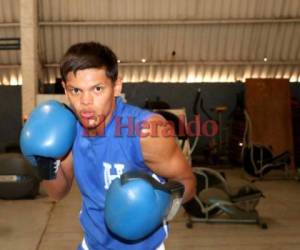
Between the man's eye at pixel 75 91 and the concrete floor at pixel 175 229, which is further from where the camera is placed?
the concrete floor at pixel 175 229

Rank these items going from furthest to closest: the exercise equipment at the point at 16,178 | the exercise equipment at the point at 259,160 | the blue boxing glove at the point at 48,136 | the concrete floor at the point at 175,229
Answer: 1. the exercise equipment at the point at 259,160
2. the exercise equipment at the point at 16,178
3. the concrete floor at the point at 175,229
4. the blue boxing glove at the point at 48,136

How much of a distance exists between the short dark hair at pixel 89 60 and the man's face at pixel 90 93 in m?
0.02

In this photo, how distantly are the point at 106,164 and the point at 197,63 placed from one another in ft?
21.8

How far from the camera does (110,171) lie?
1.75 metres

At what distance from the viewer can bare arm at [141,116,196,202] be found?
169cm

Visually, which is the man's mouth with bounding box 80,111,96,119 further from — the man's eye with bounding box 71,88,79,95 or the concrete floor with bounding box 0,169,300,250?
the concrete floor with bounding box 0,169,300,250

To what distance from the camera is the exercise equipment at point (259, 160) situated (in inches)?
252

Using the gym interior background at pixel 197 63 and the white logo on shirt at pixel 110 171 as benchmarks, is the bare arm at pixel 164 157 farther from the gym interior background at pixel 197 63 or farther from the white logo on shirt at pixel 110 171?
the gym interior background at pixel 197 63

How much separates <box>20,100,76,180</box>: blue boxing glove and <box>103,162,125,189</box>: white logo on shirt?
211mm

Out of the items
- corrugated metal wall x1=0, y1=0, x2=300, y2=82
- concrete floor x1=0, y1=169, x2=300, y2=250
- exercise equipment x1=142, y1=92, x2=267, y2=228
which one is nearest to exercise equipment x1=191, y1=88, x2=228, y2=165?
corrugated metal wall x1=0, y1=0, x2=300, y2=82

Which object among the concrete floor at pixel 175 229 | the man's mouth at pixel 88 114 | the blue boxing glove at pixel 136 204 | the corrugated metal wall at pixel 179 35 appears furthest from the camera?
the corrugated metal wall at pixel 179 35

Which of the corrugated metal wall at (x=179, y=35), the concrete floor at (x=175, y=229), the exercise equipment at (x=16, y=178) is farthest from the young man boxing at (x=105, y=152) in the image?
the corrugated metal wall at (x=179, y=35)

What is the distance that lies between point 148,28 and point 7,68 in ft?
8.85

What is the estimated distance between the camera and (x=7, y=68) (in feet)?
26.8
